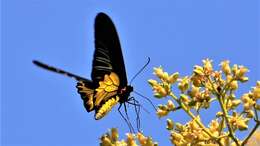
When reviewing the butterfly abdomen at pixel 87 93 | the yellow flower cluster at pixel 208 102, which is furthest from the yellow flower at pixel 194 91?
the butterfly abdomen at pixel 87 93

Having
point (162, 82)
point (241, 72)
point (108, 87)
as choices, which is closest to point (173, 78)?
point (162, 82)

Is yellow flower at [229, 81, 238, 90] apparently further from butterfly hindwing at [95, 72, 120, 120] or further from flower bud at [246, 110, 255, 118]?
butterfly hindwing at [95, 72, 120, 120]

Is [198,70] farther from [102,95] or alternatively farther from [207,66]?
[102,95]

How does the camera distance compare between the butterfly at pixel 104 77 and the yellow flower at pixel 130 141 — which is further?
the butterfly at pixel 104 77

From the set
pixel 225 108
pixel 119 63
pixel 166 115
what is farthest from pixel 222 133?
pixel 119 63

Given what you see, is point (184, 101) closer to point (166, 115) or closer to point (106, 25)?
point (166, 115)

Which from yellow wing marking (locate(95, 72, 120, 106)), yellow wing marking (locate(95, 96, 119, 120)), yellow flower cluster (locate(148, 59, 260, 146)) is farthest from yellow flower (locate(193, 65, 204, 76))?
yellow wing marking (locate(95, 72, 120, 106))

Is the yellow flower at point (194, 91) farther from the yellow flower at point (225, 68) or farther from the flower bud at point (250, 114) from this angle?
the flower bud at point (250, 114)
